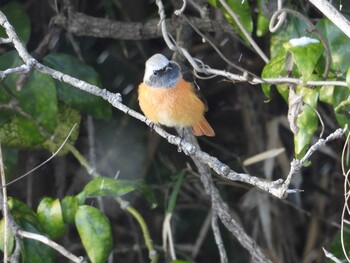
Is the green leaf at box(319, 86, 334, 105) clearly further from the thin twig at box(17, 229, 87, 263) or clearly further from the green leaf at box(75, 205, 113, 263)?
the thin twig at box(17, 229, 87, 263)

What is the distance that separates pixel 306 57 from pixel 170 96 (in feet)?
2.63

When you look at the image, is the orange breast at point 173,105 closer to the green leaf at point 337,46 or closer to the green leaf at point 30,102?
the green leaf at point 30,102

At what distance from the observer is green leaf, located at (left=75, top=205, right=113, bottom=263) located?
2.95 meters

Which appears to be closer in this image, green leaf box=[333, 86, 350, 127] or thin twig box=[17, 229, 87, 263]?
thin twig box=[17, 229, 87, 263]

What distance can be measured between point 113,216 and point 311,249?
1.03 meters

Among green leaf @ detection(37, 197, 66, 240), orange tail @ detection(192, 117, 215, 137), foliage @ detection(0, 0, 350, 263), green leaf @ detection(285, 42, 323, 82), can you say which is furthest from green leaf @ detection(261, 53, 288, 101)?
green leaf @ detection(37, 197, 66, 240)

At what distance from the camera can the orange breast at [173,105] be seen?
3311mm

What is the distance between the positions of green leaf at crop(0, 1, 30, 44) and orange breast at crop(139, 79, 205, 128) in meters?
0.55

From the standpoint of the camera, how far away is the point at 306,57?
2.70m

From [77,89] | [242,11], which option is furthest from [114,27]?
[242,11]

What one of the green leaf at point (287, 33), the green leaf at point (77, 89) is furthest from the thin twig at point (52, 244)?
the green leaf at point (287, 33)

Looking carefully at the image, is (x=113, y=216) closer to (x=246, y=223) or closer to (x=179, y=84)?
(x=246, y=223)

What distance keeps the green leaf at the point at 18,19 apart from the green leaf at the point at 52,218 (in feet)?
2.47

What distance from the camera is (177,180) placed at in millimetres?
3576
